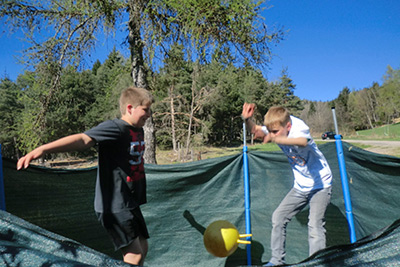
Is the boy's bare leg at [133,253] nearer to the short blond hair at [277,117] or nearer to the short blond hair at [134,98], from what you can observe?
the short blond hair at [134,98]

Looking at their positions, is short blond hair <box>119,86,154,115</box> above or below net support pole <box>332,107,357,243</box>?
above

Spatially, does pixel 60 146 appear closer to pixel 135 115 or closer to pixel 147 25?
pixel 135 115

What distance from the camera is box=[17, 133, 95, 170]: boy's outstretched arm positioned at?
1.66 metres

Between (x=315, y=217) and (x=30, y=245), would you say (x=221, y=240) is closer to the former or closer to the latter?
(x=315, y=217)

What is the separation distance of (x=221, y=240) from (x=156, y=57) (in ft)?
14.4

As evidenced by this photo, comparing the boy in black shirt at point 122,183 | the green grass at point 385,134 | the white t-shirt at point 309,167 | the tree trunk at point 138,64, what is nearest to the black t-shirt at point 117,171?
the boy in black shirt at point 122,183

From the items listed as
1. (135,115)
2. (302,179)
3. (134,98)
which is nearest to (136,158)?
(135,115)

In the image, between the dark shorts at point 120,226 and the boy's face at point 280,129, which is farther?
the boy's face at point 280,129

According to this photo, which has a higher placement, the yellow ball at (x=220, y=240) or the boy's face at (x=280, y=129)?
the boy's face at (x=280, y=129)

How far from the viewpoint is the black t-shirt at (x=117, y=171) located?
2.21 m

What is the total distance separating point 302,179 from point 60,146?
2.34m

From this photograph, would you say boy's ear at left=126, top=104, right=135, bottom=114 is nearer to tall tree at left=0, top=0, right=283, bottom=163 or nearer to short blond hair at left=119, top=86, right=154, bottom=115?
short blond hair at left=119, top=86, right=154, bottom=115

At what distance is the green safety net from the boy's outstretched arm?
1.29m

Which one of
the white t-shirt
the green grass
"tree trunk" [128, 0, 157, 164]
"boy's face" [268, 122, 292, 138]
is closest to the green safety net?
the white t-shirt
